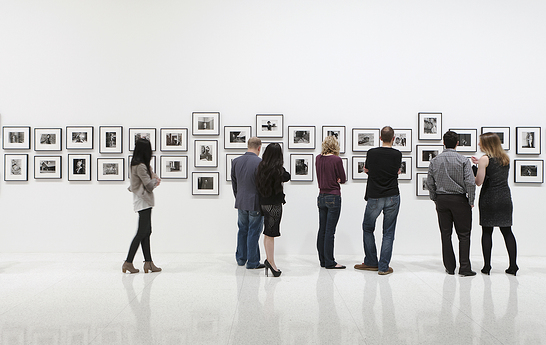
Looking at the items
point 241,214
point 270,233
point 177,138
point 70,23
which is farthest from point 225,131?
point 70,23

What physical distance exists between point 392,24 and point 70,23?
211 inches

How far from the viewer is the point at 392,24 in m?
6.48

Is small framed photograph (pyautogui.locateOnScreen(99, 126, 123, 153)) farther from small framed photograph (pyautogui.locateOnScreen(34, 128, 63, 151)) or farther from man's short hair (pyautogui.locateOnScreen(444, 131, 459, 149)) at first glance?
man's short hair (pyautogui.locateOnScreen(444, 131, 459, 149))

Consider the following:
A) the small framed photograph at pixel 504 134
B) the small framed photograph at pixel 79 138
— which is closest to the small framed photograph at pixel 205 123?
the small framed photograph at pixel 79 138

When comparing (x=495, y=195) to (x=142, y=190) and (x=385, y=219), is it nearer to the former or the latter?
(x=385, y=219)

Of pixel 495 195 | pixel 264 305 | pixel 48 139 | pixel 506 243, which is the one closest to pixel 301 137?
pixel 495 195

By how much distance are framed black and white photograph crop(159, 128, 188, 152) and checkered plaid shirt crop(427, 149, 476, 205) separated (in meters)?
3.84

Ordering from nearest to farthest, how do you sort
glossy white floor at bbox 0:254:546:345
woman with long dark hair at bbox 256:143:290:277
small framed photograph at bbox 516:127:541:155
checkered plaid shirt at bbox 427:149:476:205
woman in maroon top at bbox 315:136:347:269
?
1. glossy white floor at bbox 0:254:546:345
2. woman with long dark hair at bbox 256:143:290:277
3. checkered plaid shirt at bbox 427:149:476:205
4. woman in maroon top at bbox 315:136:347:269
5. small framed photograph at bbox 516:127:541:155

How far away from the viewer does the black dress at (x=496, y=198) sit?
493cm

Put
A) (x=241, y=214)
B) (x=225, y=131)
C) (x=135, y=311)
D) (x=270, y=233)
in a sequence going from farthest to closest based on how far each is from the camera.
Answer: (x=225, y=131) → (x=241, y=214) → (x=270, y=233) → (x=135, y=311)

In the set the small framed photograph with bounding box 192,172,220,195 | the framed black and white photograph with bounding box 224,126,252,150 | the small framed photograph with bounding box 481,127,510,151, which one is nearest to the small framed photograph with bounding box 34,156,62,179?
the small framed photograph with bounding box 192,172,220,195

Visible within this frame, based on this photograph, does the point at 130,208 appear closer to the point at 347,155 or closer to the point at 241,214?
the point at 241,214

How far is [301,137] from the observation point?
6.39 meters

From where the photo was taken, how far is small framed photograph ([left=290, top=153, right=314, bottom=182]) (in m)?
6.40
